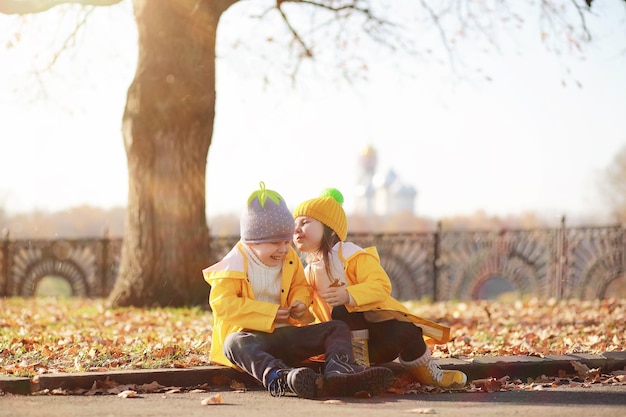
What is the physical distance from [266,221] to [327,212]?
44 centimetres

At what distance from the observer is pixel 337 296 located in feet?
17.6

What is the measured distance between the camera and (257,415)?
473 centimetres

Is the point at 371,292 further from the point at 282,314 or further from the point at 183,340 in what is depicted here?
the point at 183,340

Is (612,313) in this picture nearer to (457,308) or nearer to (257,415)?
(457,308)

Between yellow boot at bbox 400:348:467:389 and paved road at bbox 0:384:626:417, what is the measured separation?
187 mm

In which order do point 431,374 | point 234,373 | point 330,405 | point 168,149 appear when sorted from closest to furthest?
1. point 330,405
2. point 431,374
3. point 234,373
4. point 168,149

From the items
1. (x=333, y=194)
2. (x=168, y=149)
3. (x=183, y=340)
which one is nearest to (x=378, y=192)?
(x=168, y=149)

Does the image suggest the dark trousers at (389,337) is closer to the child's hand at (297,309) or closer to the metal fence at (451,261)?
the child's hand at (297,309)

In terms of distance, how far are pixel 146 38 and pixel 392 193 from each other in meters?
173

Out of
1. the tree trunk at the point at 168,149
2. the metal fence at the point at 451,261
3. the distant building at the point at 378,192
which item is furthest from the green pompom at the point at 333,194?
the distant building at the point at 378,192

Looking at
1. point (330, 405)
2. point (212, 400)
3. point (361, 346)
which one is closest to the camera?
point (330, 405)

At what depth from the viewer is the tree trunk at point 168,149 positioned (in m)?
11.4

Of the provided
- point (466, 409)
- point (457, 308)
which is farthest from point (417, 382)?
point (457, 308)

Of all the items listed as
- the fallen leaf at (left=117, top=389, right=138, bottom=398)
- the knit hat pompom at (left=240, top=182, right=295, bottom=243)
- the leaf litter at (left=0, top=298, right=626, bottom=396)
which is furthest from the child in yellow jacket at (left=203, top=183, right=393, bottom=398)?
the fallen leaf at (left=117, top=389, right=138, bottom=398)
